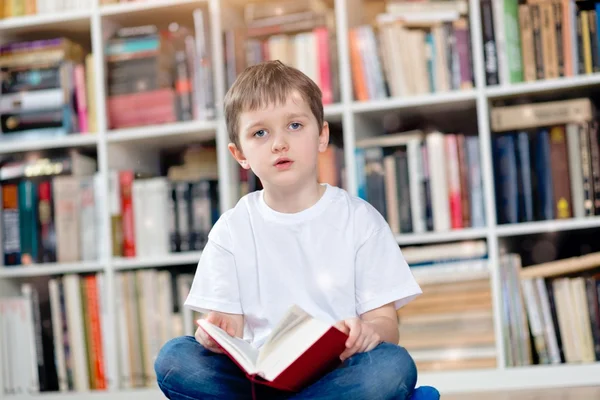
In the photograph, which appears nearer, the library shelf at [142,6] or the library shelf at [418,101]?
the library shelf at [418,101]

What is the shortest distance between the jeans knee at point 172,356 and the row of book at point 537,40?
1.35 meters

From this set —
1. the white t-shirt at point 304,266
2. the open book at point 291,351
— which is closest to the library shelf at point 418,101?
the white t-shirt at point 304,266

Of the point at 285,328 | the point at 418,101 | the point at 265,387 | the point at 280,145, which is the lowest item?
the point at 265,387

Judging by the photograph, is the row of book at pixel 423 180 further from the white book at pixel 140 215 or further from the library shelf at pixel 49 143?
the library shelf at pixel 49 143

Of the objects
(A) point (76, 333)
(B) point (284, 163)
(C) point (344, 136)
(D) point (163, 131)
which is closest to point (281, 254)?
(B) point (284, 163)

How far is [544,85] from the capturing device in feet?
7.69

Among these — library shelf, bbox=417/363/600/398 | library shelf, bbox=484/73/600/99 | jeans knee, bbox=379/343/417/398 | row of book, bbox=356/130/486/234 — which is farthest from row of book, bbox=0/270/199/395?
jeans knee, bbox=379/343/417/398

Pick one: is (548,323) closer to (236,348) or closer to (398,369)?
(398,369)

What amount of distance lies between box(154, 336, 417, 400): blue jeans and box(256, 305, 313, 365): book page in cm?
11

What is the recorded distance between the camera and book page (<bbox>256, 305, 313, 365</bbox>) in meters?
1.13

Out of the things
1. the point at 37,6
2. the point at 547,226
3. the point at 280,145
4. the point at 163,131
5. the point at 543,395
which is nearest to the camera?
the point at 280,145

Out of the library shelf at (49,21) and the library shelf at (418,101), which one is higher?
the library shelf at (49,21)

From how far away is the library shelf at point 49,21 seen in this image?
262 cm

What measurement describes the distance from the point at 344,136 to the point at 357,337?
1.35 metres
